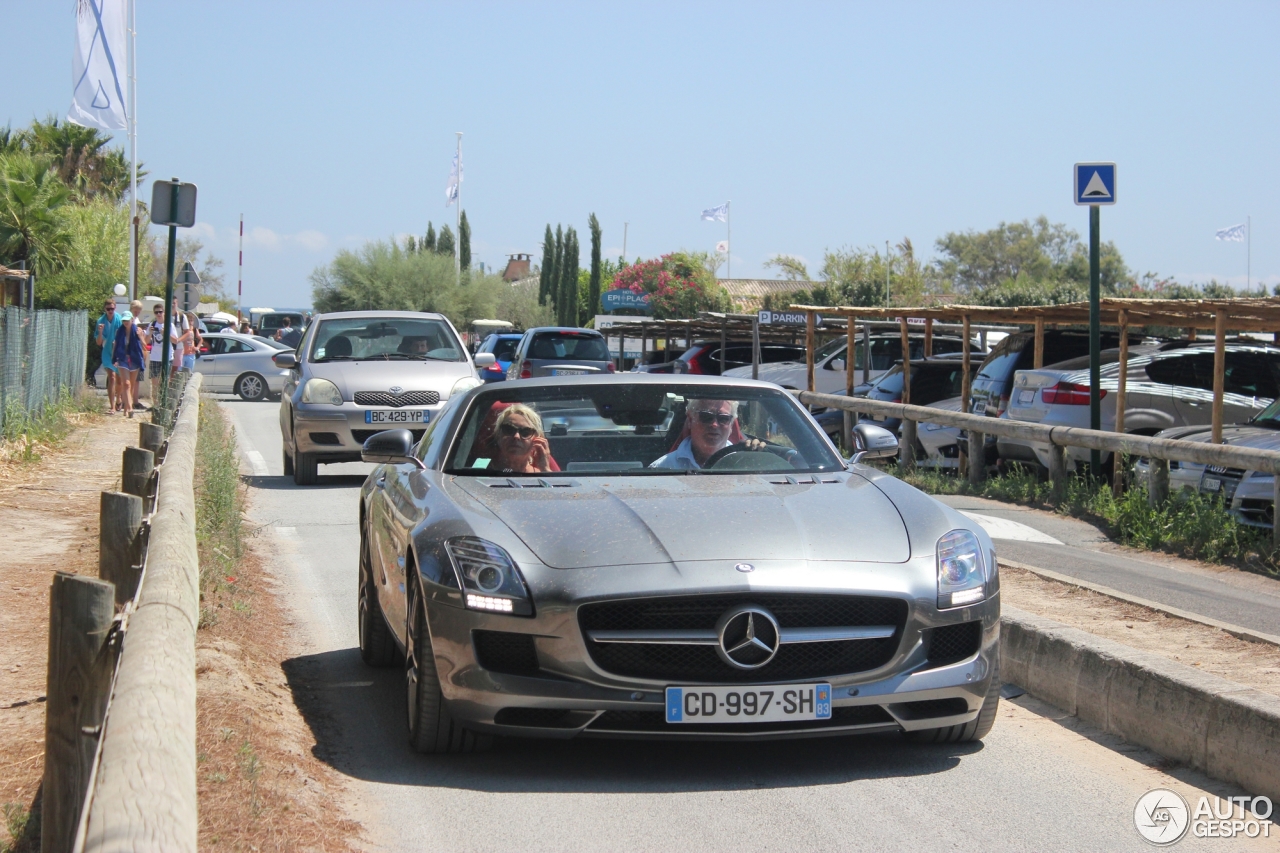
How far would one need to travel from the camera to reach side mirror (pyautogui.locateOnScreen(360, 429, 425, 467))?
6234 millimetres

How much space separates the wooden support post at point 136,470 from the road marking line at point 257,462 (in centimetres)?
810

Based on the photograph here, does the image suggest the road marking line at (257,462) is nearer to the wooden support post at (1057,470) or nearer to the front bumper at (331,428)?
the front bumper at (331,428)

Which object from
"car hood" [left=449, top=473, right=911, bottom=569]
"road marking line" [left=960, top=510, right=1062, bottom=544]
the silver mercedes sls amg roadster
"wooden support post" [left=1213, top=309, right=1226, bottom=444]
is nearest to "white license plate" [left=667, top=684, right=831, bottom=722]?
the silver mercedes sls amg roadster

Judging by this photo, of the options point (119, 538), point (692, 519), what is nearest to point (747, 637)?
point (692, 519)

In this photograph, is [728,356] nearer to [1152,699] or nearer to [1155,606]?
[1155,606]

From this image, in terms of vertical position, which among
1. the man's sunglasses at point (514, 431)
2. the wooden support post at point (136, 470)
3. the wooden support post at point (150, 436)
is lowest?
the wooden support post at point (136, 470)

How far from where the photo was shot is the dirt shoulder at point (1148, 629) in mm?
6008

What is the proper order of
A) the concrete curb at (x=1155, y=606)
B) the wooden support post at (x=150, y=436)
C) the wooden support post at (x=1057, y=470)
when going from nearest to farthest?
the concrete curb at (x=1155, y=606) < the wooden support post at (x=150, y=436) < the wooden support post at (x=1057, y=470)

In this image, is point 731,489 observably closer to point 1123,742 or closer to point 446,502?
point 446,502

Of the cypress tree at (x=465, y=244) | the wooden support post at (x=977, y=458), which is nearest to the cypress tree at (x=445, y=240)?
the cypress tree at (x=465, y=244)

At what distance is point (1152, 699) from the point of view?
530 cm

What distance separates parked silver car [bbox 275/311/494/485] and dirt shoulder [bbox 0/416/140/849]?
1.88m

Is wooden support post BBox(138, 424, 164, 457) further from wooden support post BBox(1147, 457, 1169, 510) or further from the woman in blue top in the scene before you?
the woman in blue top

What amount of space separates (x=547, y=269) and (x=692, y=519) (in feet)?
313
